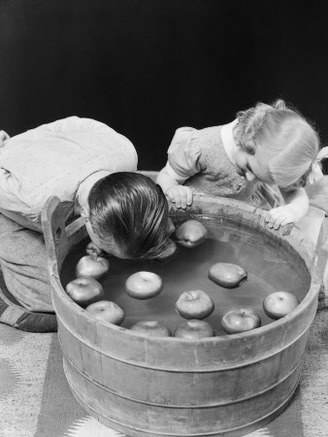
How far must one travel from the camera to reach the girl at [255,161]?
1.83 m

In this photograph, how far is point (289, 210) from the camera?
74.8 inches

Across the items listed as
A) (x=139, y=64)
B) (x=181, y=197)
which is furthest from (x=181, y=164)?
(x=139, y=64)

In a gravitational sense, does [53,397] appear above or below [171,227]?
below

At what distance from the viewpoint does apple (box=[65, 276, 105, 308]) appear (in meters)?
1.53

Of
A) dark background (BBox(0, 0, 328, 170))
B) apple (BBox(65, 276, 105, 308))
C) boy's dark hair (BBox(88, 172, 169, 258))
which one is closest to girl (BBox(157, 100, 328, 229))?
boy's dark hair (BBox(88, 172, 169, 258))

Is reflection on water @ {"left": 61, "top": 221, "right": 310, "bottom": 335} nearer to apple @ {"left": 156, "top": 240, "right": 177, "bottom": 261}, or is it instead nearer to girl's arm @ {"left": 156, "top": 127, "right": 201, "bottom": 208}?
apple @ {"left": 156, "top": 240, "right": 177, "bottom": 261}

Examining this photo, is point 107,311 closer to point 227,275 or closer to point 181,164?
point 227,275

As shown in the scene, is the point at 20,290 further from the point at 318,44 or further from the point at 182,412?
the point at 318,44

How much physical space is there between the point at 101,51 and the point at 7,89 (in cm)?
50

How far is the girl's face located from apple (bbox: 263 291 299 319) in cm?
47

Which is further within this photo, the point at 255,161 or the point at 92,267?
the point at 255,161

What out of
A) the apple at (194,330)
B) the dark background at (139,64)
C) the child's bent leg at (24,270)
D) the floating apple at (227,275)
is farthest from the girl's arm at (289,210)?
the dark background at (139,64)

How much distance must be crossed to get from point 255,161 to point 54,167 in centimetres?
60

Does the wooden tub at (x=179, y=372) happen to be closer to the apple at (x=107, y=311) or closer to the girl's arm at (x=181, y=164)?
the apple at (x=107, y=311)
